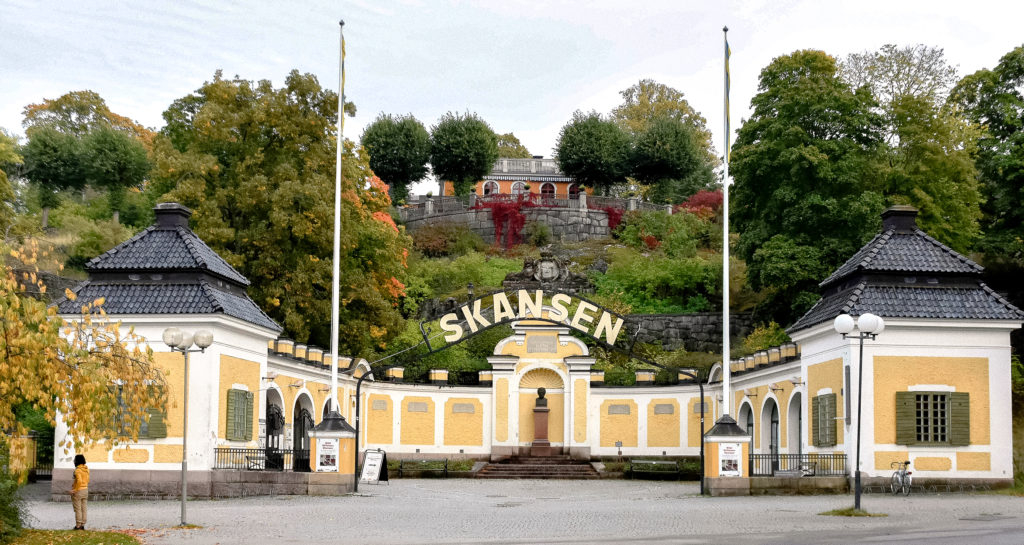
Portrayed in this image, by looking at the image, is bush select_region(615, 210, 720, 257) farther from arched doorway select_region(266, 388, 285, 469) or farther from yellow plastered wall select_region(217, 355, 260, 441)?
yellow plastered wall select_region(217, 355, 260, 441)

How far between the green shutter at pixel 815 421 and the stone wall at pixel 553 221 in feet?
136

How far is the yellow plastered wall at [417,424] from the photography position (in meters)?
42.6

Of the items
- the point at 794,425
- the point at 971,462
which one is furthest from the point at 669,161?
the point at 971,462

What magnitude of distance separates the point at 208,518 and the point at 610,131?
62.3m

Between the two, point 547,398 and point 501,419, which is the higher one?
point 547,398

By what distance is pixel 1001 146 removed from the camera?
40.0 metres

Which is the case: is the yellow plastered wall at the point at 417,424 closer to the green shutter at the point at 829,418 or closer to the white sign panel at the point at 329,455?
the white sign panel at the point at 329,455

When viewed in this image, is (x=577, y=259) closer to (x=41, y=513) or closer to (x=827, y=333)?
(x=827, y=333)

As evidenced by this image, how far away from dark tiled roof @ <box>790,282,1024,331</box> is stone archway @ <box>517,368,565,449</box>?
17307mm

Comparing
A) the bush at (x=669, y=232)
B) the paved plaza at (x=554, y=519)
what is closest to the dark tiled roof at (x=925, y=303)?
the paved plaza at (x=554, y=519)

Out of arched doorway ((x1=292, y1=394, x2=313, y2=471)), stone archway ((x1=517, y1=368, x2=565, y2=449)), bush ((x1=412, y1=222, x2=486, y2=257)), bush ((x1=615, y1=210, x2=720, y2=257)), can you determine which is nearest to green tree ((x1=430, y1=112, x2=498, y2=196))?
bush ((x1=412, y1=222, x2=486, y2=257))

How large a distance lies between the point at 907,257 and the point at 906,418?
3918mm

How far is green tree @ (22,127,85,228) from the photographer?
202 feet

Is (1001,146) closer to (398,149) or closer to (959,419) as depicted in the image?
(959,419)
